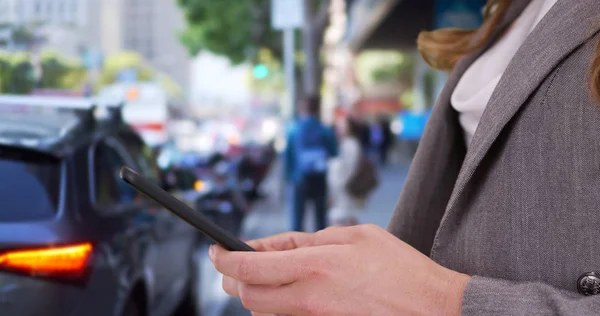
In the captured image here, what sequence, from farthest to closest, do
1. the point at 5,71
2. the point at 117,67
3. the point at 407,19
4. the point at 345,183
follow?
the point at 117,67, the point at 407,19, the point at 5,71, the point at 345,183

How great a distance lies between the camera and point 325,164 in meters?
8.59

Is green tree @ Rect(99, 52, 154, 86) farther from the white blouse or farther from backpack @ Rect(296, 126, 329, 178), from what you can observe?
the white blouse

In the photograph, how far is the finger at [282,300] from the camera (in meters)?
0.88

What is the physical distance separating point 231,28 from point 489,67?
92.0ft

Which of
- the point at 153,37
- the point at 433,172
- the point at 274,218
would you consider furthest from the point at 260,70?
the point at 153,37

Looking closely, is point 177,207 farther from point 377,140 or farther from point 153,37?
point 153,37

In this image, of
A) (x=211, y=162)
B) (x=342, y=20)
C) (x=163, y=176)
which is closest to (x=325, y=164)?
(x=163, y=176)

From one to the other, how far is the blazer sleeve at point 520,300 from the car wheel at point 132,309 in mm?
2856

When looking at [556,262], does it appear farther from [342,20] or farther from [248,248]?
[342,20]

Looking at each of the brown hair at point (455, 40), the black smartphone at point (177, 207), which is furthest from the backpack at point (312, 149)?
the black smartphone at point (177, 207)

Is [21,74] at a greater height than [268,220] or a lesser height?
greater

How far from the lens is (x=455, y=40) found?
140 cm

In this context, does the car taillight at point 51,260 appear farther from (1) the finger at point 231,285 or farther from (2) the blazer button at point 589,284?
(2) the blazer button at point 589,284

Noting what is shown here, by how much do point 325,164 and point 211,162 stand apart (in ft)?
23.9
